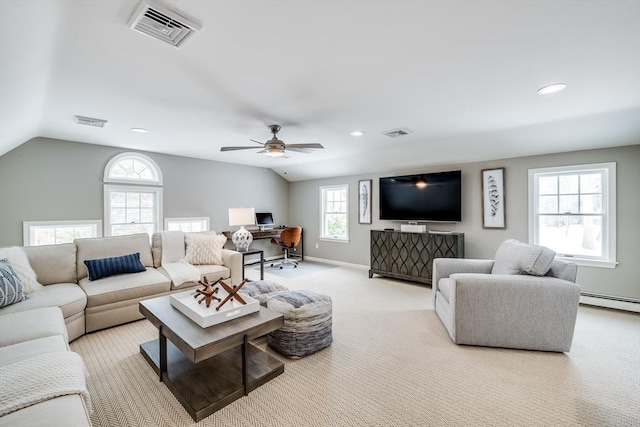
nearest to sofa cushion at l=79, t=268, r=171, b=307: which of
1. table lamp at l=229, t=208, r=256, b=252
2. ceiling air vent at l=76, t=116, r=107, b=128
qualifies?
table lamp at l=229, t=208, r=256, b=252

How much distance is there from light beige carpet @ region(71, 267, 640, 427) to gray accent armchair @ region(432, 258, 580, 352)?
112 mm

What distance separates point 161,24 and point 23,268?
112 inches

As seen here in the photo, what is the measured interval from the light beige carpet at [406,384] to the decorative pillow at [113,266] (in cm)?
66

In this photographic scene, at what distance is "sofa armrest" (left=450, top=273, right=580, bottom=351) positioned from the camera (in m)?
2.43

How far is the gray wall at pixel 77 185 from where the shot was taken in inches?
150

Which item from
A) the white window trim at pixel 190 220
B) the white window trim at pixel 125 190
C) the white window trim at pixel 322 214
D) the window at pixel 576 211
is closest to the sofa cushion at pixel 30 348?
the white window trim at pixel 125 190

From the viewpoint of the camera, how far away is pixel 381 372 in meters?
2.21

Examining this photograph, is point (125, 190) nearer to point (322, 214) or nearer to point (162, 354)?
point (162, 354)

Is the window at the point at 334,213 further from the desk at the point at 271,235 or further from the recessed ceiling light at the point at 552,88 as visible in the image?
the recessed ceiling light at the point at 552,88

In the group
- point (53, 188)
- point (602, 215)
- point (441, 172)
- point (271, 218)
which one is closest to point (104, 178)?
point (53, 188)

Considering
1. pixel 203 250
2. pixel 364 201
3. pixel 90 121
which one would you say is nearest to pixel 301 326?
pixel 203 250

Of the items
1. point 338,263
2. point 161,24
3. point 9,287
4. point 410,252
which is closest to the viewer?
point 161,24

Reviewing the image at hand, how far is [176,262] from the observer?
396 cm

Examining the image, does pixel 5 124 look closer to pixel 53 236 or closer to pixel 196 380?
pixel 53 236
